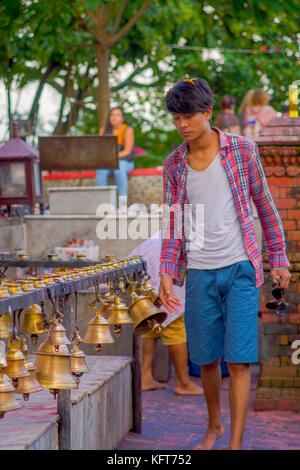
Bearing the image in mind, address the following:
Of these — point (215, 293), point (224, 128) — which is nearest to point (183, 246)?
point (215, 293)

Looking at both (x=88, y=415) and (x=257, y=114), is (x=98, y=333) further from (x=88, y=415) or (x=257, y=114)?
(x=257, y=114)

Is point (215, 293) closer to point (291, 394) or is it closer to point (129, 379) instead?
point (129, 379)

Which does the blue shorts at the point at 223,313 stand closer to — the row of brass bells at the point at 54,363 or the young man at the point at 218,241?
Result: the young man at the point at 218,241

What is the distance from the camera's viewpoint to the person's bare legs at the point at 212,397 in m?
4.52

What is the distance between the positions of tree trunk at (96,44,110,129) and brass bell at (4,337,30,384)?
1287 cm

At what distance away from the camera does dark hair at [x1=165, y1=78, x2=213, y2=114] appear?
13.4 ft

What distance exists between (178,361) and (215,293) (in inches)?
88.8

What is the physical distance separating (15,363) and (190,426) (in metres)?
2.93

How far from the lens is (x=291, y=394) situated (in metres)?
5.94

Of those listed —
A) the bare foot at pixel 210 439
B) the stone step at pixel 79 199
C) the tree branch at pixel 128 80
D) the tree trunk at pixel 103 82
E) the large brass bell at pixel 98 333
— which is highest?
the tree branch at pixel 128 80

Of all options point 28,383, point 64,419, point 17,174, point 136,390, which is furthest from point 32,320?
point 17,174

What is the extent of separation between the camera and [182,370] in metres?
6.48

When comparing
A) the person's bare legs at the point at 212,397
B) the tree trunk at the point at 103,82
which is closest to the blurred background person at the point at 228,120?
the tree trunk at the point at 103,82

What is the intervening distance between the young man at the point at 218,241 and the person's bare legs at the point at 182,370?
197 cm
